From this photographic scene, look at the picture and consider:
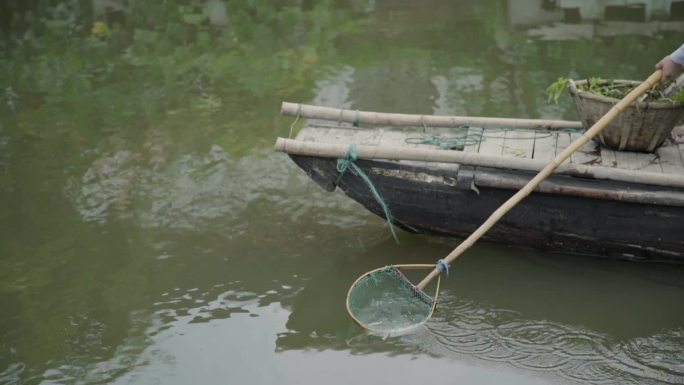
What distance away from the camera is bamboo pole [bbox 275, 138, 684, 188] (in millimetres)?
4574

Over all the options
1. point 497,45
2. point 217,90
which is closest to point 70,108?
point 217,90

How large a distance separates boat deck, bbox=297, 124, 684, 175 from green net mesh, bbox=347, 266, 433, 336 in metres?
0.91

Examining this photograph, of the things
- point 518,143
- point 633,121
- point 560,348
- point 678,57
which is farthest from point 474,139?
point 560,348

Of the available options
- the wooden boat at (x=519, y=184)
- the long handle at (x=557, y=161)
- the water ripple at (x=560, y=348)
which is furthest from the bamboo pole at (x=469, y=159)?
the water ripple at (x=560, y=348)

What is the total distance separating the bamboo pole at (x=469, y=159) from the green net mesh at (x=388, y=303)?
2.37ft

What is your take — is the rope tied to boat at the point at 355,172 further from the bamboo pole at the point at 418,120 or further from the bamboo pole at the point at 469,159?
the bamboo pole at the point at 418,120

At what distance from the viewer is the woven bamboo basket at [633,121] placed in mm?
4738

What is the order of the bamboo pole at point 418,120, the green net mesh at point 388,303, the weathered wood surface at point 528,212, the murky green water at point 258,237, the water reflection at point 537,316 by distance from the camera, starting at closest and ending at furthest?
1. the water reflection at point 537,316
2. the murky green water at point 258,237
3. the green net mesh at point 388,303
4. the weathered wood surface at point 528,212
5. the bamboo pole at point 418,120

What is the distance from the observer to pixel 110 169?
6.91 m

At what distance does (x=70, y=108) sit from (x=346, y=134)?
4.24 metres

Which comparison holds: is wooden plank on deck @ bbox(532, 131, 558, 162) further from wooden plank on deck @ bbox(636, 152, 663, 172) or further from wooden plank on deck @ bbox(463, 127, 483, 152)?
wooden plank on deck @ bbox(636, 152, 663, 172)

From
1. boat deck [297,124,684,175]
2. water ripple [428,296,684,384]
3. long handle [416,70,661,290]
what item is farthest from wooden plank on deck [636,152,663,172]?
water ripple [428,296,684,384]

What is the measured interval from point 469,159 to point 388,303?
3.31ft

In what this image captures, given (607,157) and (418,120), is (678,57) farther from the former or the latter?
(418,120)
